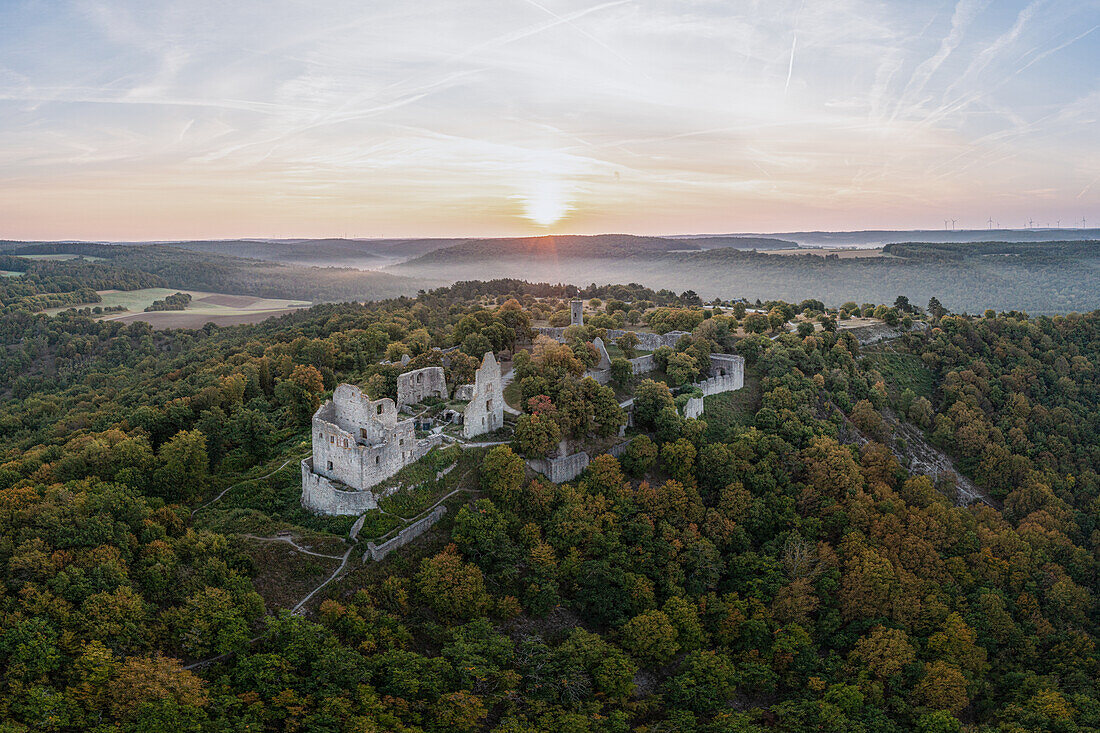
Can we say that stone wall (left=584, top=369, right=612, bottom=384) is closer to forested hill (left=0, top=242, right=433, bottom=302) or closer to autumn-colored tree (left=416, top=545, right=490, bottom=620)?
autumn-colored tree (left=416, top=545, right=490, bottom=620)

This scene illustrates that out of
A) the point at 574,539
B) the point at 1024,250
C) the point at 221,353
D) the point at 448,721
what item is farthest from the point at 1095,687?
the point at 1024,250

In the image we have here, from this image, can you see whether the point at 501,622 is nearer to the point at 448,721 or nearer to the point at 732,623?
the point at 448,721

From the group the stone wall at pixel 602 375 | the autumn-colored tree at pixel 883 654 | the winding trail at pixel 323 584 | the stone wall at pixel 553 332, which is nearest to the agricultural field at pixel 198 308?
the stone wall at pixel 553 332

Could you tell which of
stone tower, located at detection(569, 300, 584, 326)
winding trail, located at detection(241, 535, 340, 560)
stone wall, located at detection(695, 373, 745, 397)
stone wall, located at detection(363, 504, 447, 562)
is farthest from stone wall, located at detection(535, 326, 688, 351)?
winding trail, located at detection(241, 535, 340, 560)

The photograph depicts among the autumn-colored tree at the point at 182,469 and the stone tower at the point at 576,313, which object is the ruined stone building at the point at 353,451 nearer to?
the autumn-colored tree at the point at 182,469

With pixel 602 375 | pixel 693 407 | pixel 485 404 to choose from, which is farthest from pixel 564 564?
pixel 602 375

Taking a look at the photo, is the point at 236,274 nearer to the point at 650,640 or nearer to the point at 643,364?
the point at 643,364

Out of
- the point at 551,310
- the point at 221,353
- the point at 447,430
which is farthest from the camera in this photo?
the point at 551,310
